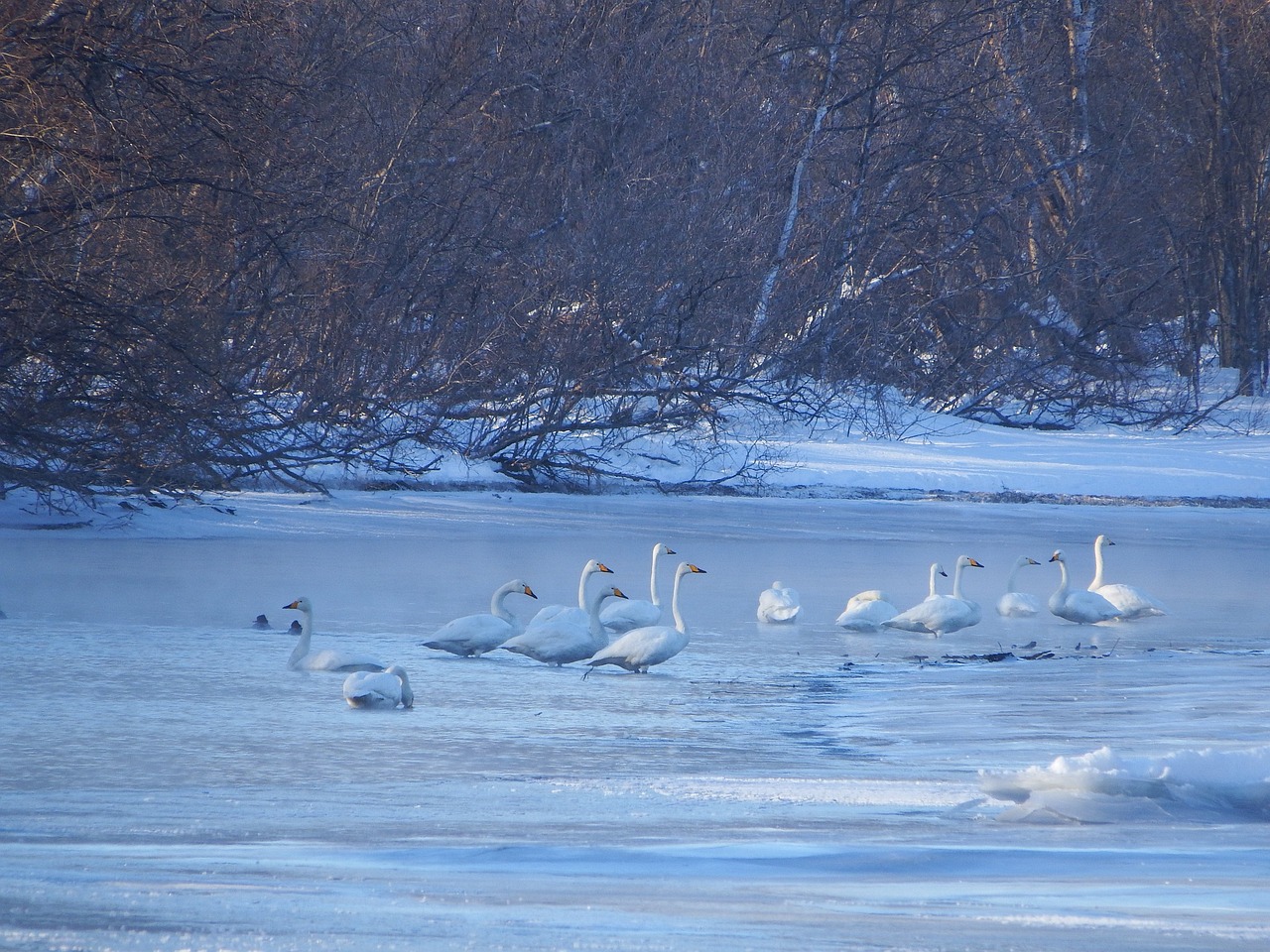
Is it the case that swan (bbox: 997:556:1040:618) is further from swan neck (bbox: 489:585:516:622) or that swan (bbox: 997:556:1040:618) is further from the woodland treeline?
the woodland treeline

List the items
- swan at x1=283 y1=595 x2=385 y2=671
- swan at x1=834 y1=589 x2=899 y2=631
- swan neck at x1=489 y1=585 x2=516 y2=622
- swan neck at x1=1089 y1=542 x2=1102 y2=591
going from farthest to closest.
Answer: swan neck at x1=1089 y1=542 x2=1102 y2=591, swan at x1=834 y1=589 x2=899 y2=631, swan neck at x1=489 y1=585 x2=516 y2=622, swan at x1=283 y1=595 x2=385 y2=671

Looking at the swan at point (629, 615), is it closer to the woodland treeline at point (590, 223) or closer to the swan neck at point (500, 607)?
the swan neck at point (500, 607)

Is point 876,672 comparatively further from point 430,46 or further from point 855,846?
point 430,46

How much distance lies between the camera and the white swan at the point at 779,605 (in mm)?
7789

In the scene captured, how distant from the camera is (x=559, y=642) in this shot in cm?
685

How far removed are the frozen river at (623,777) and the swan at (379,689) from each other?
0.25ft

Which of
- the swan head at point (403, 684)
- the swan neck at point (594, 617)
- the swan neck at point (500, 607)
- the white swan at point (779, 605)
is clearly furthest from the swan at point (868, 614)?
the swan head at point (403, 684)

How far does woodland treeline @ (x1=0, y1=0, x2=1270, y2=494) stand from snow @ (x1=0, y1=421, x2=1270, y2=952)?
6.87ft

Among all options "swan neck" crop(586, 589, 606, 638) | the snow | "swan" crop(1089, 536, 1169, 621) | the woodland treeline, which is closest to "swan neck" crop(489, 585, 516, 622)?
the snow

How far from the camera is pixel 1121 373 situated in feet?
73.7

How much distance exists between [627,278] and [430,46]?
3.78 metres

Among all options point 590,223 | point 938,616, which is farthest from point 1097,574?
point 590,223

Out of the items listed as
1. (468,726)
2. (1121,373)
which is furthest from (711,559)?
(1121,373)

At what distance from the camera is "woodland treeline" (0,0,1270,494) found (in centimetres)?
1066
